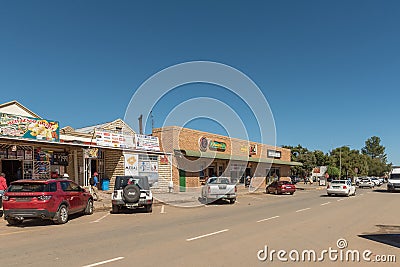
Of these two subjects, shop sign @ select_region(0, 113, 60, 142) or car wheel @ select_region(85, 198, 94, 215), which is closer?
car wheel @ select_region(85, 198, 94, 215)

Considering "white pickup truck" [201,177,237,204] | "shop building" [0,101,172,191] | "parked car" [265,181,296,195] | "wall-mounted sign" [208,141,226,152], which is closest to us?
"shop building" [0,101,172,191]

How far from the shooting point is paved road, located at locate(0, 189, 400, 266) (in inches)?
286

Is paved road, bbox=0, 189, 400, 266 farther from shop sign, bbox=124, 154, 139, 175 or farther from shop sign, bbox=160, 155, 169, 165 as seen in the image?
shop sign, bbox=160, 155, 169, 165

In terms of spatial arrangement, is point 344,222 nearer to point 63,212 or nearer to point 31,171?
point 63,212

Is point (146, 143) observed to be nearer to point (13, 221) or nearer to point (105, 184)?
point (105, 184)

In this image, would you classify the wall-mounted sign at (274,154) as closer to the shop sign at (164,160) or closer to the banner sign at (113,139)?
the shop sign at (164,160)

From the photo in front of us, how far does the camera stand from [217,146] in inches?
1465

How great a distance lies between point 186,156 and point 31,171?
43.7 ft

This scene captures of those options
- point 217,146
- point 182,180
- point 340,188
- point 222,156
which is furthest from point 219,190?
point 217,146

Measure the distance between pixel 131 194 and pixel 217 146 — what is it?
21.5m

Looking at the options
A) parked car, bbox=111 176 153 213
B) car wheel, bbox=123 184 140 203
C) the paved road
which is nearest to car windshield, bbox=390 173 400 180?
the paved road

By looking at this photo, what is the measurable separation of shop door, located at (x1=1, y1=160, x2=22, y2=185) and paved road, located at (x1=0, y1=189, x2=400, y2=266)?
30.8 ft

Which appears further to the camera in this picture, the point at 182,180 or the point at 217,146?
the point at 217,146

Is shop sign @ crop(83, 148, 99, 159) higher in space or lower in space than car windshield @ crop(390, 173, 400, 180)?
higher
